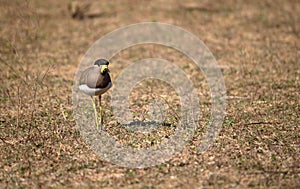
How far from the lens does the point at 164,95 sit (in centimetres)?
798

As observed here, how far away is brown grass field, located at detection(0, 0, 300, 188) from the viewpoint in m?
5.32

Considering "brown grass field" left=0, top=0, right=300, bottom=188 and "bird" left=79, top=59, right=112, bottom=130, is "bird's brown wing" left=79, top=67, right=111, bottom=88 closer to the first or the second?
"bird" left=79, top=59, right=112, bottom=130

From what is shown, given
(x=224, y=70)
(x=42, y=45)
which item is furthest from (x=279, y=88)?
(x=42, y=45)

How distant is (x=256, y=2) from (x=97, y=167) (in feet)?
30.6

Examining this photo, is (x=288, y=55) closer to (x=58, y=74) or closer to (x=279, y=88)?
(x=279, y=88)

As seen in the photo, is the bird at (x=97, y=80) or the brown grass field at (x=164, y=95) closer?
the brown grass field at (x=164, y=95)

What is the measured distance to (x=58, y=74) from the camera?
9.08 metres

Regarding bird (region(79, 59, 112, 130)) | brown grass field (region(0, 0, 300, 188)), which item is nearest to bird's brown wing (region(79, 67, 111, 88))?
bird (region(79, 59, 112, 130))

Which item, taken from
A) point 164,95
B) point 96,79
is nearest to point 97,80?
point 96,79

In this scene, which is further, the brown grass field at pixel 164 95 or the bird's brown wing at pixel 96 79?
the bird's brown wing at pixel 96 79

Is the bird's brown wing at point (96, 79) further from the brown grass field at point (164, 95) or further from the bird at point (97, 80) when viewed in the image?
the brown grass field at point (164, 95)

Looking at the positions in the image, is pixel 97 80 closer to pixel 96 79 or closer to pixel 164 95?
pixel 96 79

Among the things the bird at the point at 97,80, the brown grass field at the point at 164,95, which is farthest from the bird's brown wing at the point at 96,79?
the brown grass field at the point at 164,95

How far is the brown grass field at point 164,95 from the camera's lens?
17.5 feet
